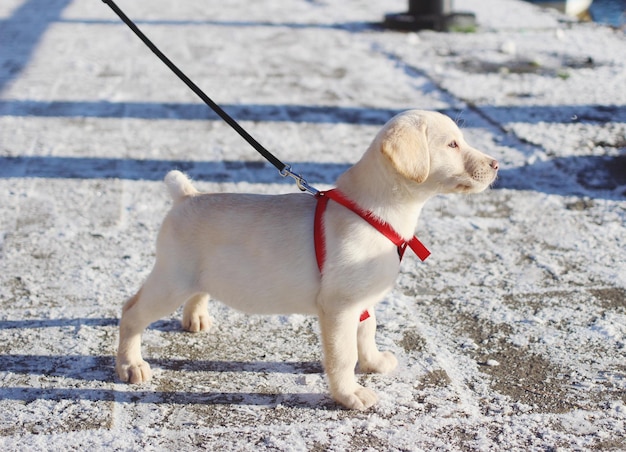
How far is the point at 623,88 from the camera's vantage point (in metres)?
7.33

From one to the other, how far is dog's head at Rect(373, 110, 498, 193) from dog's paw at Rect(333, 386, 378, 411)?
85 centimetres

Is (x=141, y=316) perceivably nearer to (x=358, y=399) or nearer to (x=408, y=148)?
(x=358, y=399)

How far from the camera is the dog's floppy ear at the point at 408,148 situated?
291cm

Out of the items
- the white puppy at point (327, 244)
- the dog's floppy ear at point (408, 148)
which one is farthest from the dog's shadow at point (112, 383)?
the dog's floppy ear at point (408, 148)

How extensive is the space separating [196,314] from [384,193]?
117cm

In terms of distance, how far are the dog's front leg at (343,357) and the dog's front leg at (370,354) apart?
0.73ft

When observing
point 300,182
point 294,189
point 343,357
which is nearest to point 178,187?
point 300,182

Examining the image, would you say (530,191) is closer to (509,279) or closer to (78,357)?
(509,279)

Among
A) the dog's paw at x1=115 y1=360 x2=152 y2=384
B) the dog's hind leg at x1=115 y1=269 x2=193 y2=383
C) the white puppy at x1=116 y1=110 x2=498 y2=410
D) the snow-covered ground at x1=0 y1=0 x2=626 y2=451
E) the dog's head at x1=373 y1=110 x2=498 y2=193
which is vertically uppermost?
the dog's head at x1=373 y1=110 x2=498 y2=193

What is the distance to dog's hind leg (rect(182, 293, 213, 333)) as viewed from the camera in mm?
3666

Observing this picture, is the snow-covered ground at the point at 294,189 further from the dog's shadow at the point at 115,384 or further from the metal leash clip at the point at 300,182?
the metal leash clip at the point at 300,182

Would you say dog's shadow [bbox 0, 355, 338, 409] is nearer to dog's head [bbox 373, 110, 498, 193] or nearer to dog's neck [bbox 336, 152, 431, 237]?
dog's neck [bbox 336, 152, 431, 237]

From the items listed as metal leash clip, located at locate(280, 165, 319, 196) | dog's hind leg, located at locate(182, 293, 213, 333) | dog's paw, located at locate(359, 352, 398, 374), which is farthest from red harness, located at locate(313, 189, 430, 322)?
dog's hind leg, located at locate(182, 293, 213, 333)

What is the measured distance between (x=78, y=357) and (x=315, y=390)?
3.48ft
